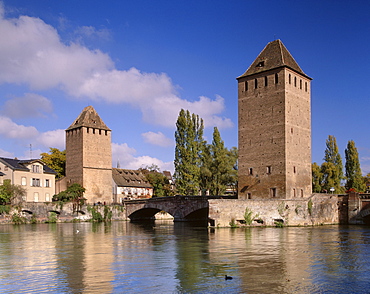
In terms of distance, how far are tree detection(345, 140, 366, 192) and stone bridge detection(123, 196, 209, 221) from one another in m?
22.7

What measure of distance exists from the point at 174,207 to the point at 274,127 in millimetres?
14172

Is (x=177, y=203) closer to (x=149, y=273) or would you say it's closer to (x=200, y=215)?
(x=200, y=215)

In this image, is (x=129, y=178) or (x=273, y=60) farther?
(x=129, y=178)

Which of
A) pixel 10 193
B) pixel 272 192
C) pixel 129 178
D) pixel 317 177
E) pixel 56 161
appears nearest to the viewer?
pixel 272 192

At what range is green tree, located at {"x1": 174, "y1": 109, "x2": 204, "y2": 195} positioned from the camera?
190ft

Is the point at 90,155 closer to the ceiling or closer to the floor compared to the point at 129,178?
closer to the ceiling

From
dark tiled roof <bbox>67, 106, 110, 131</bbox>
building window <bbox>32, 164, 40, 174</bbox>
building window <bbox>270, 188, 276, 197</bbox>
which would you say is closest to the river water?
building window <bbox>270, 188, 276, 197</bbox>

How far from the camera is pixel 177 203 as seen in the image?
2015 inches

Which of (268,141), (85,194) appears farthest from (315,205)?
(85,194)

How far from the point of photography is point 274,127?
149 feet

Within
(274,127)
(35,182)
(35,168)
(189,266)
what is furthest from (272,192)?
(35,168)

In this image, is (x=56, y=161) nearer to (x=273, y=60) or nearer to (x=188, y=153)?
(x=188, y=153)

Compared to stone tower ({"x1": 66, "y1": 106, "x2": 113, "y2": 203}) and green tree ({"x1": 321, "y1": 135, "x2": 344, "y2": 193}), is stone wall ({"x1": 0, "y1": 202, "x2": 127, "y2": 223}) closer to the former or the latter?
stone tower ({"x1": 66, "y1": 106, "x2": 113, "y2": 203})

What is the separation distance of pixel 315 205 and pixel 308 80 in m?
13.9
